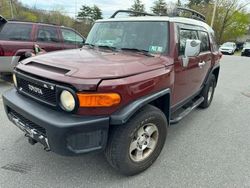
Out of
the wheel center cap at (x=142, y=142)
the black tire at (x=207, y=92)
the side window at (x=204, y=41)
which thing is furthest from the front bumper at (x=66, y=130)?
the black tire at (x=207, y=92)

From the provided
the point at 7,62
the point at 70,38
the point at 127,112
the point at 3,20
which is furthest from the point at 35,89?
the point at 70,38

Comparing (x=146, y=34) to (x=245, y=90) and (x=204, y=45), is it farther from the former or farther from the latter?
(x=245, y=90)

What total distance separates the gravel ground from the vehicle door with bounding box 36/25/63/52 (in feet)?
11.4

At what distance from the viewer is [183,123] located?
14.6 ft

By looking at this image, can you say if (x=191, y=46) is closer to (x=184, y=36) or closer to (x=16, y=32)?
(x=184, y=36)

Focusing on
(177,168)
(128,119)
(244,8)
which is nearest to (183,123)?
(177,168)

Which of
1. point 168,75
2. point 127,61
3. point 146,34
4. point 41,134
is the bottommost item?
point 41,134

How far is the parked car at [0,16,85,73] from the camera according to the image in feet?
20.8

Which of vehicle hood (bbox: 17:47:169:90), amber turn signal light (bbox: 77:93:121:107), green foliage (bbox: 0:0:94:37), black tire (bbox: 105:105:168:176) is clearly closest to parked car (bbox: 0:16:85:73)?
vehicle hood (bbox: 17:47:169:90)

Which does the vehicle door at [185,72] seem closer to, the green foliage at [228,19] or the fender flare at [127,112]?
the fender flare at [127,112]

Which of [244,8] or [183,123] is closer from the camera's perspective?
[183,123]

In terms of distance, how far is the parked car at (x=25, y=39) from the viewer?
634 cm

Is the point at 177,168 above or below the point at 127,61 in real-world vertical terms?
below

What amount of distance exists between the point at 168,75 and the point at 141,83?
61 cm
